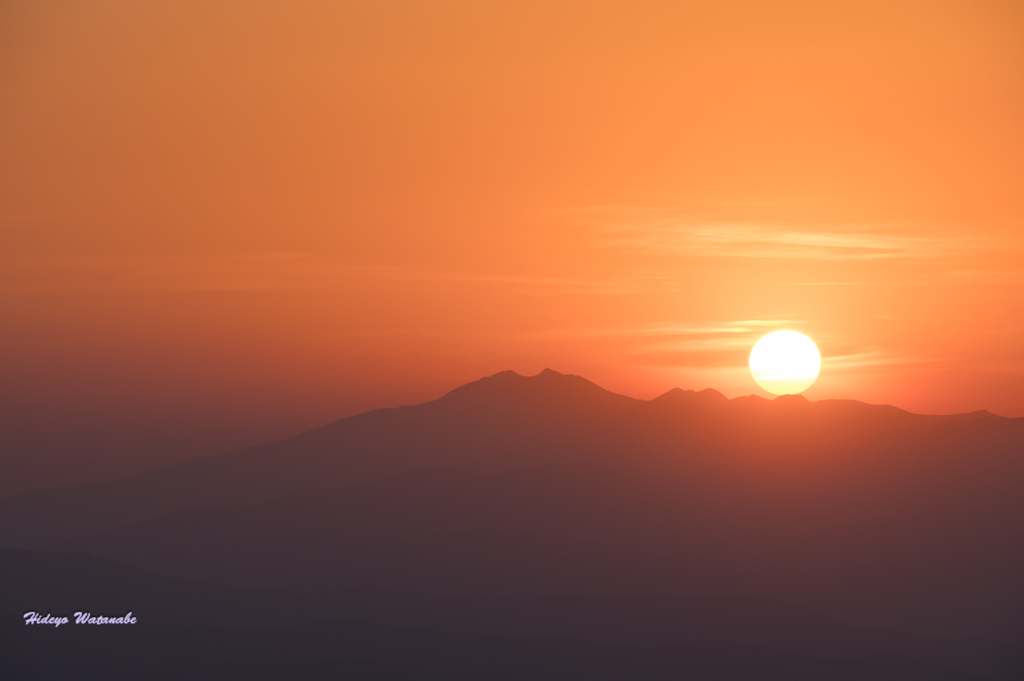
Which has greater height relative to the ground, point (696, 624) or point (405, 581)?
point (405, 581)

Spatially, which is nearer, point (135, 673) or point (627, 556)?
point (135, 673)

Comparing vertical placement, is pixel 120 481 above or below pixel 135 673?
above

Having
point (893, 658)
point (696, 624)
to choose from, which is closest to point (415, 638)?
point (696, 624)

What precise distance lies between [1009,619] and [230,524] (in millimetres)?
163563

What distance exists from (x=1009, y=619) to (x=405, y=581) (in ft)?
403

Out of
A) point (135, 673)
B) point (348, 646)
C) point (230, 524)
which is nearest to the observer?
point (135, 673)

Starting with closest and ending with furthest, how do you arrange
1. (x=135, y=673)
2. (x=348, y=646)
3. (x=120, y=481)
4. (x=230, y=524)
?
(x=135, y=673) < (x=348, y=646) < (x=230, y=524) < (x=120, y=481)

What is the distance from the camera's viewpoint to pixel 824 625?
15375cm

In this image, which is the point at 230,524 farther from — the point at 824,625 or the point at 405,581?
the point at 824,625

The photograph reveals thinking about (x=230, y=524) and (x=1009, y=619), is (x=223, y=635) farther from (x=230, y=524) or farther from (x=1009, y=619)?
(x=1009, y=619)

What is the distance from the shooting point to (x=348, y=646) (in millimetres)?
147625

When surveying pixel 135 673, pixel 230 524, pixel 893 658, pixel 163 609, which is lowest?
pixel 893 658

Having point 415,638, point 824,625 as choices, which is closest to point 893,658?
point 824,625

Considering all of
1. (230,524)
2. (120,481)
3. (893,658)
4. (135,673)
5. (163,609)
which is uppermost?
(120,481)
